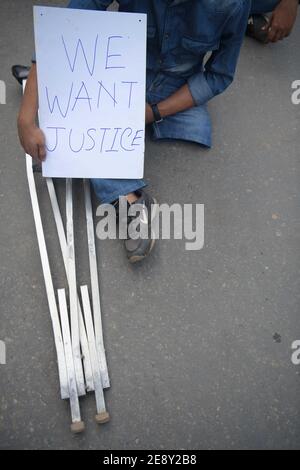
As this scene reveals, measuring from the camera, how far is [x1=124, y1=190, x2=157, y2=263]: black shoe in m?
1.06

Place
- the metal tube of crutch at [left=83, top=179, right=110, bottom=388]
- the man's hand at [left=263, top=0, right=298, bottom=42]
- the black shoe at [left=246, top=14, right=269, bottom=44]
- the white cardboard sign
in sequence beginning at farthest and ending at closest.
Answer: the black shoe at [left=246, top=14, right=269, bottom=44]
the man's hand at [left=263, top=0, right=298, bottom=42]
the metal tube of crutch at [left=83, top=179, right=110, bottom=388]
the white cardboard sign

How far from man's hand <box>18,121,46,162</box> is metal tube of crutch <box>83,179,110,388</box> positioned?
0.69 ft

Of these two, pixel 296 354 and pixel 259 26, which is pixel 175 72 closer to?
pixel 259 26

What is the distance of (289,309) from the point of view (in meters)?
1.13

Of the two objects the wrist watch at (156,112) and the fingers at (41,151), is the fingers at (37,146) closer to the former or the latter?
the fingers at (41,151)

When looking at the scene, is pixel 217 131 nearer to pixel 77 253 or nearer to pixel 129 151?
pixel 129 151

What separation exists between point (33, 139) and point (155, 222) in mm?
442

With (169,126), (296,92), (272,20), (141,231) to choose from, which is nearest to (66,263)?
(141,231)

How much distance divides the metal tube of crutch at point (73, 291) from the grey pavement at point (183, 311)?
0.08 m

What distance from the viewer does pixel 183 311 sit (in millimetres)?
1076

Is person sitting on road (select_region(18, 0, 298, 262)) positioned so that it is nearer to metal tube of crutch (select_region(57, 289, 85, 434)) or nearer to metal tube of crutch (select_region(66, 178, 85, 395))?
metal tube of crutch (select_region(66, 178, 85, 395))

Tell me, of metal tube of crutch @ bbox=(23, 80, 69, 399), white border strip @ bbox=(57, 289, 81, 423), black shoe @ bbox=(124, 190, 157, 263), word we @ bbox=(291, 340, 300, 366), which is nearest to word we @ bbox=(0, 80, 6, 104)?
metal tube of crutch @ bbox=(23, 80, 69, 399)
